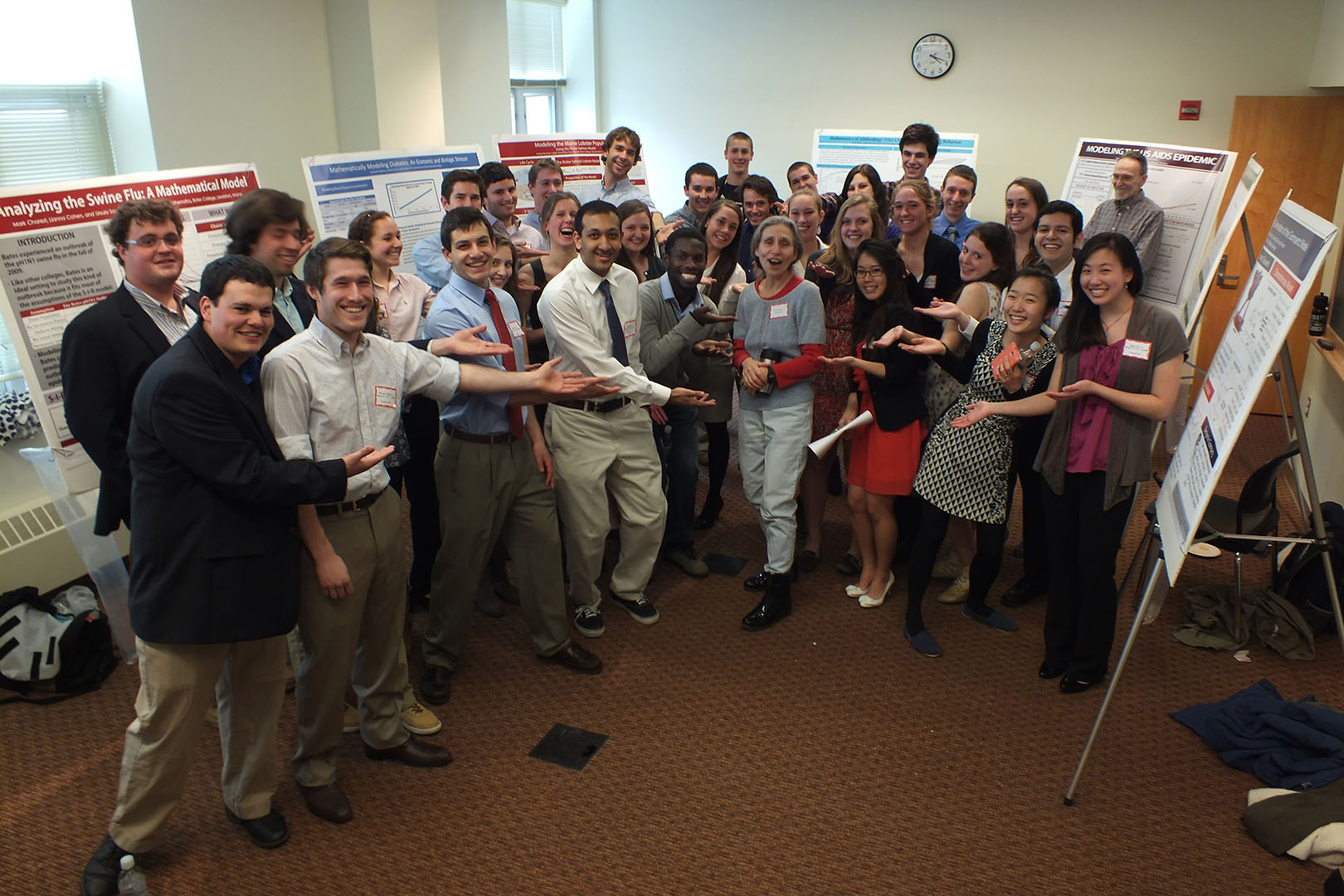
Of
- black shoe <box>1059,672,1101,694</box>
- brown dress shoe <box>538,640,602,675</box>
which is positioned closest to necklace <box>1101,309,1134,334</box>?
black shoe <box>1059,672,1101,694</box>

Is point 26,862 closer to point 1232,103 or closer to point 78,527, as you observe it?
point 78,527

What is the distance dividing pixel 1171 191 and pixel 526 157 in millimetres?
3613

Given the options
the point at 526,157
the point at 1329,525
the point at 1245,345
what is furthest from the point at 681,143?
the point at 1245,345

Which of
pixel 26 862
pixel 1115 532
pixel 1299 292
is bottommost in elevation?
pixel 26 862

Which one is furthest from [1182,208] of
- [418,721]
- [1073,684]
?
[418,721]

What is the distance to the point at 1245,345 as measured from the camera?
94.5 inches

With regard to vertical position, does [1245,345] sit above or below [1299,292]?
below

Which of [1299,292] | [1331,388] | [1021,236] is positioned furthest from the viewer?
[1331,388]

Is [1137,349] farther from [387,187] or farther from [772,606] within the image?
[387,187]

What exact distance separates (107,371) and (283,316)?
0.53 meters

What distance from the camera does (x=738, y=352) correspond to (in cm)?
375

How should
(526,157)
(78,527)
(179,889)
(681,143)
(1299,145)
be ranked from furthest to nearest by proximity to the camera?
1. (681,143)
2. (1299,145)
3. (526,157)
4. (78,527)
5. (179,889)

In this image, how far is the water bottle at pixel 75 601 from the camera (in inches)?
137

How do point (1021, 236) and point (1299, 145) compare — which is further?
point (1299, 145)
